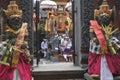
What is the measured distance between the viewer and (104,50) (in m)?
6.83

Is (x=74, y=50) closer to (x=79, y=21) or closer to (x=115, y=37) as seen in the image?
(x=79, y=21)

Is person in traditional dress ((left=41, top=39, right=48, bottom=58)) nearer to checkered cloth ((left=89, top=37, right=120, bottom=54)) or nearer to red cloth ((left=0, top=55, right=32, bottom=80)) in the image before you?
checkered cloth ((left=89, top=37, right=120, bottom=54))

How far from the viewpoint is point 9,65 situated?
6305mm

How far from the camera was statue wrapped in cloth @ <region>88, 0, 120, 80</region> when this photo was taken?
22.5 feet

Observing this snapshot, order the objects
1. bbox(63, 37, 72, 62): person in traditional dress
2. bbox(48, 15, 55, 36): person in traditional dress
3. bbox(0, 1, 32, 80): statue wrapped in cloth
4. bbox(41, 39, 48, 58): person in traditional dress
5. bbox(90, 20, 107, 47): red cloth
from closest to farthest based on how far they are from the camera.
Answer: bbox(0, 1, 32, 80): statue wrapped in cloth < bbox(90, 20, 107, 47): red cloth < bbox(63, 37, 72, 62): person in traditional dress < bbox(41, 39, 48, 58): person in traditional dress < bbox(48, 15, 55, 36): person in traditional dress

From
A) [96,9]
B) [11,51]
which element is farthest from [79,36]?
[11,51]

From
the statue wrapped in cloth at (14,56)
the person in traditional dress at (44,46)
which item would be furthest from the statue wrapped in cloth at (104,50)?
the person in traditional dress at (44,46)

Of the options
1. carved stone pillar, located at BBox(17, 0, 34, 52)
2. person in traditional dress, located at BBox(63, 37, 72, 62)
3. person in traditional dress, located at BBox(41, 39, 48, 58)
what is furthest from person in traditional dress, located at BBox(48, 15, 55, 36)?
carved stone pillar, located at BBox(17, 0, 34, 52)

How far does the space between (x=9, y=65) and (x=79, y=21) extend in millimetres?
2735

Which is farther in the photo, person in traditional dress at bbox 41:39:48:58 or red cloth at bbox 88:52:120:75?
person in traditional dress at bbox 41:39:48:58

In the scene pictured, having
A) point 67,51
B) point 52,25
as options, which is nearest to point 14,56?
point 67,51

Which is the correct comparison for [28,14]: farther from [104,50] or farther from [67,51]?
[67,51]

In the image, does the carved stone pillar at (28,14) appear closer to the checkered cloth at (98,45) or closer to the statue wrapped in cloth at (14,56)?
the statue wrapped in cloth at (14,56)

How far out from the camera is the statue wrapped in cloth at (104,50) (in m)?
6.85
